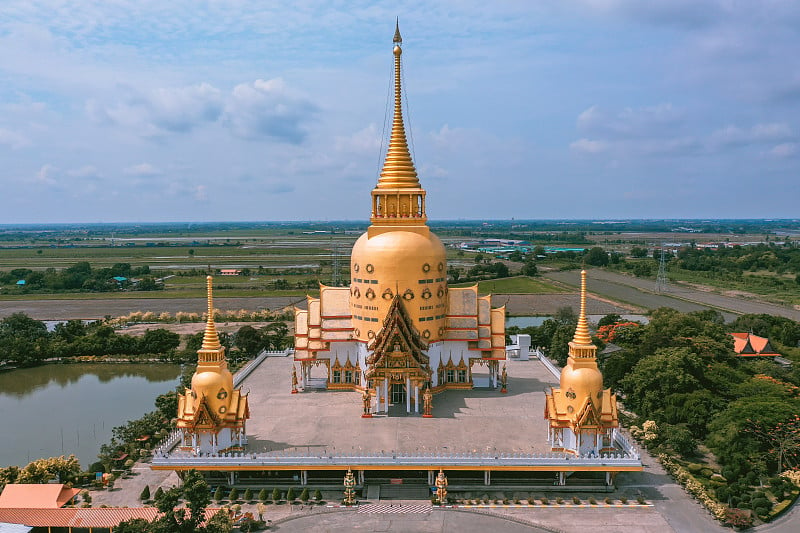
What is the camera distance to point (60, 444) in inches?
1316

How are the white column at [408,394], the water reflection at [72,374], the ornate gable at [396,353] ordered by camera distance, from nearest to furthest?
1. the ornate gable at [396,353]
2. the white column at [408,394]
3. the water reflection at [72,374]

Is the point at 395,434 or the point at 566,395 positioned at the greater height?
the point at 566,395

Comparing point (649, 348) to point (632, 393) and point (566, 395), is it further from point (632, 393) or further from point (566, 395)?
point (566, 395)

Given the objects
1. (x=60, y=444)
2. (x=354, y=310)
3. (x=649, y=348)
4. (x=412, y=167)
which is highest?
(x=412, y=167)

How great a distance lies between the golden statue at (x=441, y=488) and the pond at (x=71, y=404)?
18.9 metres

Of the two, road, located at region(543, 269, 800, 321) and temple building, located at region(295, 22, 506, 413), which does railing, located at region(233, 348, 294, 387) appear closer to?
temple building, located at region(295, 22, 506, 413)

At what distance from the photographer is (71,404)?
40.6 metres

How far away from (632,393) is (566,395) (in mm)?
11667

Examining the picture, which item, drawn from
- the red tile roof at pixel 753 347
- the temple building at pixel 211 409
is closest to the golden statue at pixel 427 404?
the temple building at pixel 211 409

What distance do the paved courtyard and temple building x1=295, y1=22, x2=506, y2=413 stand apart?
1.70m

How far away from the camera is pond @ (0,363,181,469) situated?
33125 mm

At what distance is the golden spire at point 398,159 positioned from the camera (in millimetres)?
36562

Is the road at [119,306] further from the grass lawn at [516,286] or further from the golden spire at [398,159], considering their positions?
the golden spire at [398,159]

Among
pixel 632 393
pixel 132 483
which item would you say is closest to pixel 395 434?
pixel 132 483
